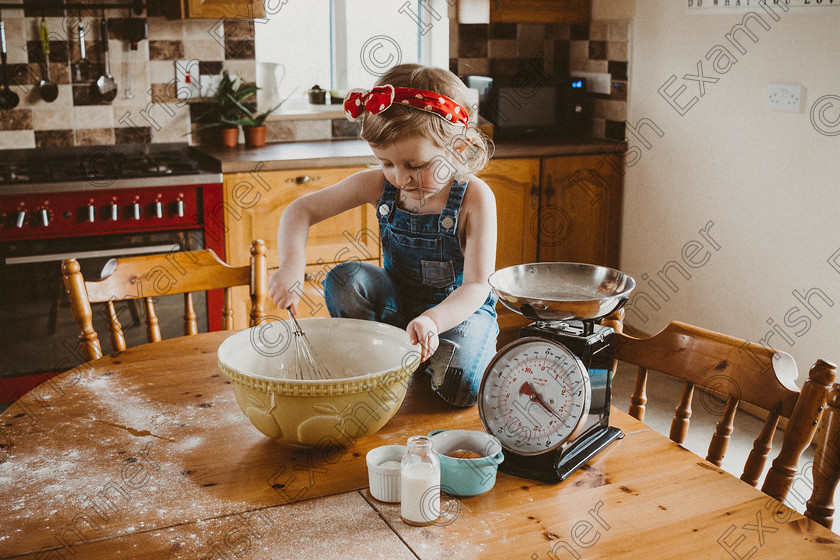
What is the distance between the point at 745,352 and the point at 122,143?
2.81m

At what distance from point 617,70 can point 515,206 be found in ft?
2.54

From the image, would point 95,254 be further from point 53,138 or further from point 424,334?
point 424,334

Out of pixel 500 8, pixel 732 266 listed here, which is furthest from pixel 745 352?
pixel 500 8

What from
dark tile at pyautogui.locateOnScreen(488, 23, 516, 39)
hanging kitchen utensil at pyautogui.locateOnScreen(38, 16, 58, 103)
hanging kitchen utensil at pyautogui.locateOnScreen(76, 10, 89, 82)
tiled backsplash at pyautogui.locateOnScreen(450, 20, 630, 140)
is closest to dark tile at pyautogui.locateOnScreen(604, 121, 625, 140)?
tiled backsplash at pyautogui.locateOnScreen(450, 20, 630, 140)

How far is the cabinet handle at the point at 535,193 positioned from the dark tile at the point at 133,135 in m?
1.61

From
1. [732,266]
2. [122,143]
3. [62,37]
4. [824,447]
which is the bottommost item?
[732,266]

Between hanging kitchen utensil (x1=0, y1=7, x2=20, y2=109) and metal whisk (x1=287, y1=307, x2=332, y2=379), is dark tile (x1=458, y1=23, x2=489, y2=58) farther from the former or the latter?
metal whisk (x1=287, y1=307, x2=332, y2=379)

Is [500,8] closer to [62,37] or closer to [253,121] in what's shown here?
[253,121]

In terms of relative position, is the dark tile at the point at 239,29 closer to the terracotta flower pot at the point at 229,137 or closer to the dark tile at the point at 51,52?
the terracotta flower pot at the point at 229,137

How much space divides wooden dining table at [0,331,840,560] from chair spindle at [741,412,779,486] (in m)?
0.10

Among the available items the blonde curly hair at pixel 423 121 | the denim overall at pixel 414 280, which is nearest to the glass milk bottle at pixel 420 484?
the denim overall at pixel 414 280

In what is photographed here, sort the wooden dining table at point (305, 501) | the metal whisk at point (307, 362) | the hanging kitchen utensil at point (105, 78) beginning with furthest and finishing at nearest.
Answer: the hanging kitchen utensil at point (105, 78)
the metal whisk at point (307, 362)
the wooden dining table at point (305, 501)

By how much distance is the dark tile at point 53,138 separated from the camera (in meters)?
3.21

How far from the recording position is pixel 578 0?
3588 millimetres
